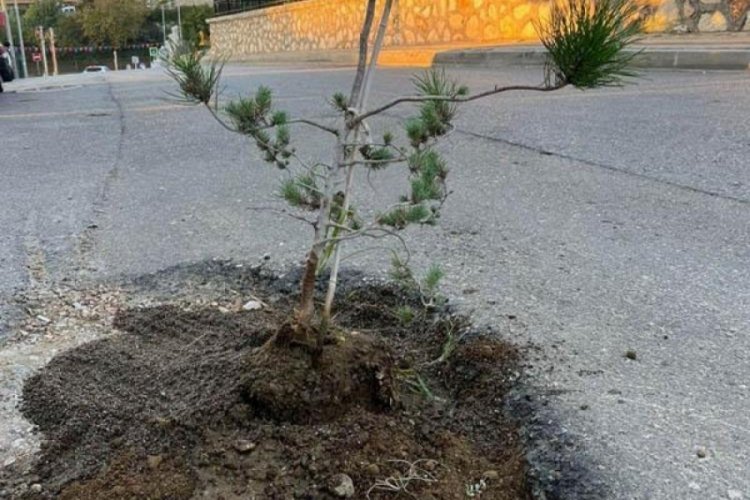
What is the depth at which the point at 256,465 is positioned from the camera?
Result: 1.23 meters

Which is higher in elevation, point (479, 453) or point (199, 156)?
point (199, 156)

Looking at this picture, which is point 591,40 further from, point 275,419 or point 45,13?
point 45,13

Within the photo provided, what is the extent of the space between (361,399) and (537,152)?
2.70 meters

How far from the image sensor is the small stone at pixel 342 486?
3.83 ft

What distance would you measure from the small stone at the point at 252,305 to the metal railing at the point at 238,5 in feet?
61.7

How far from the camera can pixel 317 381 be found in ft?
4.47

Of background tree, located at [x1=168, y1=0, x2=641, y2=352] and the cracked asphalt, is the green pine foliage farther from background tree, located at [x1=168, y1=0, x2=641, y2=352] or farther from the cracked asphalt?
the cracked asphalt

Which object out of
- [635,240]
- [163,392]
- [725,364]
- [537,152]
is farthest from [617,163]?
[163,392]

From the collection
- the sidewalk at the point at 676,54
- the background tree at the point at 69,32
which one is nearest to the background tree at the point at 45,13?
the background tree at the point at 69,32

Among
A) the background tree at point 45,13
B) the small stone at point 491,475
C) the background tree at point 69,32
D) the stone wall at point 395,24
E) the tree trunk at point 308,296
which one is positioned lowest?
the small stone at point 491,475

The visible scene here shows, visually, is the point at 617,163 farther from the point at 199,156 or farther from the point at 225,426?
the point at 225,426

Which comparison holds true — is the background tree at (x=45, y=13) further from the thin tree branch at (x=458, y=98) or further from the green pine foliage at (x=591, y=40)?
Answer: the green pine foliage at (x=591, y=40)

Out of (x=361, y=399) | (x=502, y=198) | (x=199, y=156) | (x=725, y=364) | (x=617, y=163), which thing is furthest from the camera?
(x=199, y=156)

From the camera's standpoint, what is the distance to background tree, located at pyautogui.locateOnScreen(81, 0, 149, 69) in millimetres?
45500
